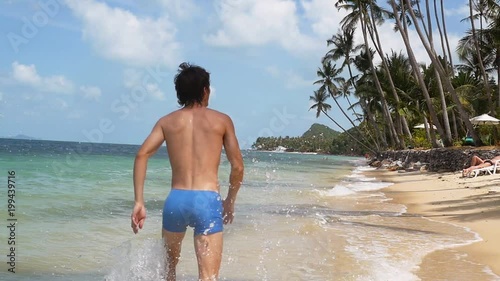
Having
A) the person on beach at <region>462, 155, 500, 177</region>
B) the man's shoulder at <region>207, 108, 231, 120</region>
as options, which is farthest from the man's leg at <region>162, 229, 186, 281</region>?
the person on beach at <region>462, 155, 500, 177</region>

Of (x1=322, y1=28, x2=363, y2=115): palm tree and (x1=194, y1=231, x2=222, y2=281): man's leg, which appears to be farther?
(x1=322, y1=28, x2=363, y2=115): palm tree

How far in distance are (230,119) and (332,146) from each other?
14534 cm

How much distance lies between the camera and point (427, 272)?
6031 mm

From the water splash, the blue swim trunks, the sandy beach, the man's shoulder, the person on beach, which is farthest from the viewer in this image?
the person on beach

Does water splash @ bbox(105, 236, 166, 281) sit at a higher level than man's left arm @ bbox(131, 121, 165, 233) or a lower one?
lower

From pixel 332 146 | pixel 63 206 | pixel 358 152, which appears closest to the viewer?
pixel 63 206

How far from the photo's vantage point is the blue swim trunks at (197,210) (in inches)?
122

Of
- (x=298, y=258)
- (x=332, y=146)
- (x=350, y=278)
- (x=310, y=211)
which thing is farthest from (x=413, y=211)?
(x=332, y=146)

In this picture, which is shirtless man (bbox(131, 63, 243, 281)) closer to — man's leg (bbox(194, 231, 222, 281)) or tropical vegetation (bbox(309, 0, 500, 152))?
man's leg (bbox(194, 231, 222, 281))

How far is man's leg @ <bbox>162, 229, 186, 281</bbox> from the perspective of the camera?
10.7ft

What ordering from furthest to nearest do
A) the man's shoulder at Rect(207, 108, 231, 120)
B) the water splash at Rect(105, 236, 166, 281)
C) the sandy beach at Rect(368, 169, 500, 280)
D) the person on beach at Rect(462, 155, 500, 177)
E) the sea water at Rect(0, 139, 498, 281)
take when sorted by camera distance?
1. the person on beach at Rect(462, 155, 500, 177)
2. the sandy beach at Rect(368, 169, 500, 280)
3. the sea water at Rect(0, 139, 498, 281)
4. the water splash at Rect(105, 236, 166, 281)
5. the man's shoulder at Rect(207, 108, 231, 120)

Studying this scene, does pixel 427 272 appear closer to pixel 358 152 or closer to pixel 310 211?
pixel 310 211

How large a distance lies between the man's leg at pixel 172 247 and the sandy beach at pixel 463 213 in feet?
11.4

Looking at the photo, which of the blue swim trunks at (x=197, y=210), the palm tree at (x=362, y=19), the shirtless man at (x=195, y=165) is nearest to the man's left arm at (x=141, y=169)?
the shirtless man at (x=195, y=165)
